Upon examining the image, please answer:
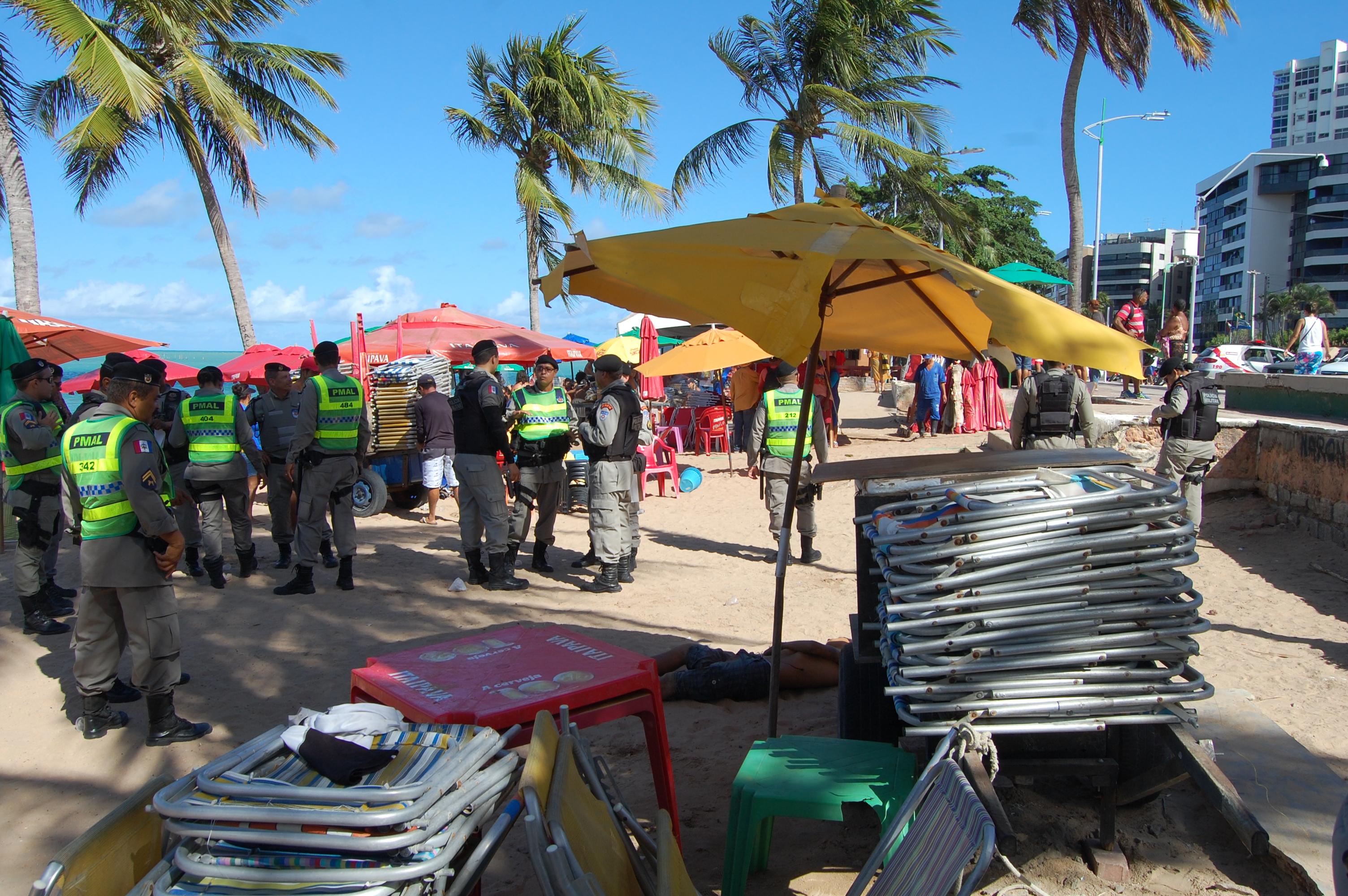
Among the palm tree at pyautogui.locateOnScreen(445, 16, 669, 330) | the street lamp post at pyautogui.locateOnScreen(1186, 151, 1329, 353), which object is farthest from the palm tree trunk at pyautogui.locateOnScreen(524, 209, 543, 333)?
the street lamp post at pyautogui.locateOnScreen(1186, 151, 1329, 353)

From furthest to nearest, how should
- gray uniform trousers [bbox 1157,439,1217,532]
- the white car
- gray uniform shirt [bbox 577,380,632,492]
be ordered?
the white car → gray uniform trousers [bbox 1157,439,1217,532] → gray uniform shirt [bbox 577,380,632,492]

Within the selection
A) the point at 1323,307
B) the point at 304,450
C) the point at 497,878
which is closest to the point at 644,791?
the point at 497,878

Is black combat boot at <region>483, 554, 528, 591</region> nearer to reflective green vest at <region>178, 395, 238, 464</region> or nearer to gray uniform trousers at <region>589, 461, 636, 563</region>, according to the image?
gray uniform trousers at <region>589, 461, 636, 563</region>

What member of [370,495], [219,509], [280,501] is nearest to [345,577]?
[219,509]

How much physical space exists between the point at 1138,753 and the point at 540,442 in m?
5.41

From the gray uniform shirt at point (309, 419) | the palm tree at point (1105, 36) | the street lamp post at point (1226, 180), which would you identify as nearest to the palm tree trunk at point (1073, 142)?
the palm tree at point (1105, 36)

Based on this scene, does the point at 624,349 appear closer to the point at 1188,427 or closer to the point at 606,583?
the point at 606,583

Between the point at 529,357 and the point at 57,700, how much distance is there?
945 centimetres

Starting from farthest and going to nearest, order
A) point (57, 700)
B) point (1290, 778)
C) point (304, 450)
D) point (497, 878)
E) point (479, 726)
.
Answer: point (304, 450), point (57, 700), point (1290, 778), point (497, 878), point (479, 726)

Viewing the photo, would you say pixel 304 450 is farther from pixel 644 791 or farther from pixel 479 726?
pixel 479 726

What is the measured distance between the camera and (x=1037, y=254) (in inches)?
2131

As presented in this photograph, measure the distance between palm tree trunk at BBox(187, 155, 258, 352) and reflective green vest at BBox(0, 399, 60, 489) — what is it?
1044cm

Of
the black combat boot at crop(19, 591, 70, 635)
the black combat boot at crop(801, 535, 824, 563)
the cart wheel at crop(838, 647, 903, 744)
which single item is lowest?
the black combat boot at crop(801, 535, 824, 563)

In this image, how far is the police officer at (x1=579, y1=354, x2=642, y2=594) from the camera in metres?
7.10
